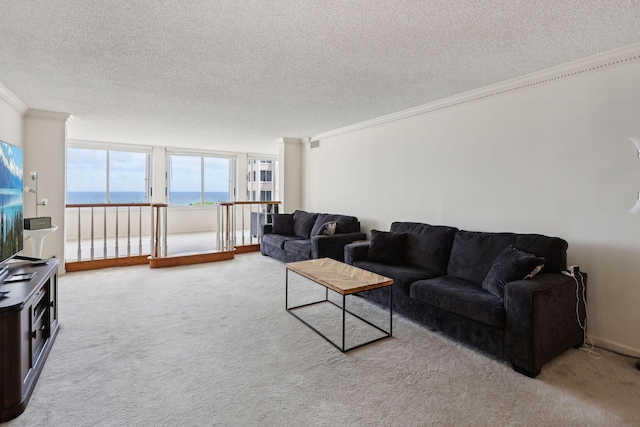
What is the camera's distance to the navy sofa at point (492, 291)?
88.4 inches

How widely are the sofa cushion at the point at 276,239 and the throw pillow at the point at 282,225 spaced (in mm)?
131

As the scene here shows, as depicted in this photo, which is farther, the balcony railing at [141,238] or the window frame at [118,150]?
the window frame at [118,150]

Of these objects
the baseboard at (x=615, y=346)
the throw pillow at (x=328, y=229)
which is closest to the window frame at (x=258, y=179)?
the throw pillow at (x=328, y=229)

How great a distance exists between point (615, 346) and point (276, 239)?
4.53 m

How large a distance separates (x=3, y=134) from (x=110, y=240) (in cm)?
442

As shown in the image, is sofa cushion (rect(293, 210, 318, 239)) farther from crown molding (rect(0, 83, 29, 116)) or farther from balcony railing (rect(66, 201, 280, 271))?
crown molding (rect(0, 83, 29, 116))

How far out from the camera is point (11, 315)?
5.82 ft

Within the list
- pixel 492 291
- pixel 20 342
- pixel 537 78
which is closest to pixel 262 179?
pixel 537 78

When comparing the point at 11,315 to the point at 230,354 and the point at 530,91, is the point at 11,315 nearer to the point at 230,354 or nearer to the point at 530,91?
the point at 230,354

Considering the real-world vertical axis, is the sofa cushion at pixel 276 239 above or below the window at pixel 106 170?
below

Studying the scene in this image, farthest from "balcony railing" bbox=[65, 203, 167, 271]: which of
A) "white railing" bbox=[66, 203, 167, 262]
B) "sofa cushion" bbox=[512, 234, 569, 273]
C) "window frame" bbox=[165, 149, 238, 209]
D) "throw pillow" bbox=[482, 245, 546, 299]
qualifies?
"sofa cushion" bbox=[512, 234, 569, 273]

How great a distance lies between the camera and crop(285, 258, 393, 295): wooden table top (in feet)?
8.64

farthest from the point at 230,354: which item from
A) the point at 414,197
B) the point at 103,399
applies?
the point at 414,197

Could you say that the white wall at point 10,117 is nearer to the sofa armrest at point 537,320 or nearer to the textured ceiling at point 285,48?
the textured ceiling at point 285,48
